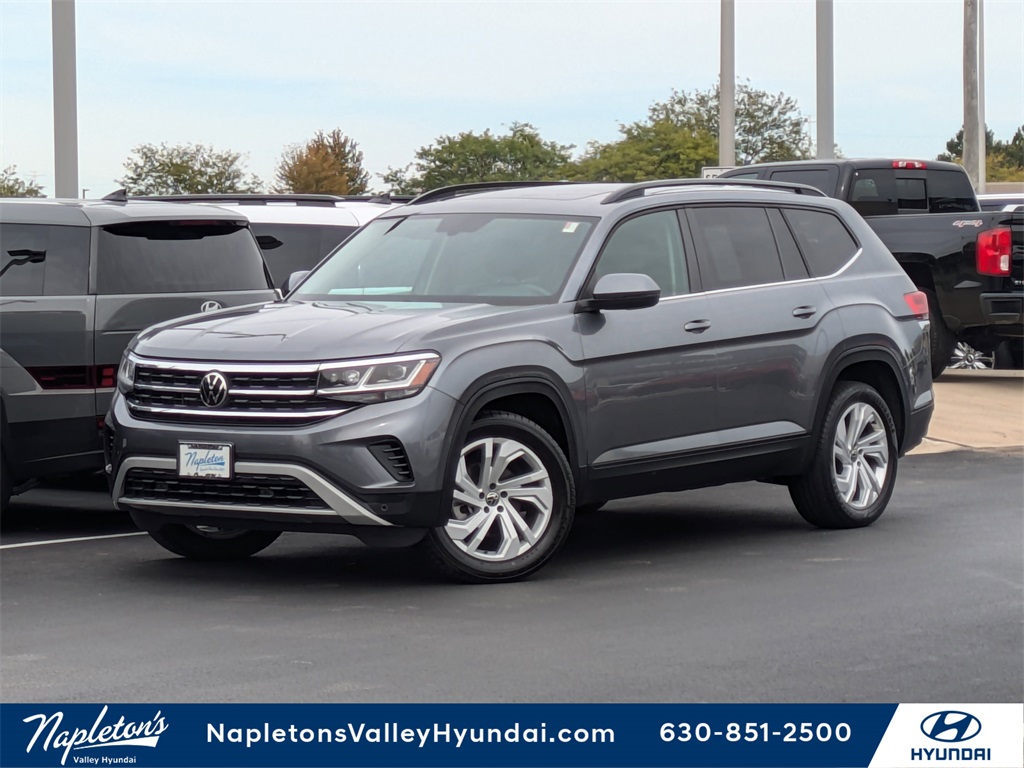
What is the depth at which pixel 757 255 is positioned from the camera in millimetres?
10016

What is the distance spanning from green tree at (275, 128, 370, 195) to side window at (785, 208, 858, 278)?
64606 mm

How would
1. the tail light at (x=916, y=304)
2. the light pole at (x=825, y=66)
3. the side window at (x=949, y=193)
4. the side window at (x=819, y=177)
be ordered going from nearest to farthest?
the tail light at (x=916, y=304), the side window at (x=819, y=177), the side window at (x=949, y=193), the light pole at (x=825, y=66)

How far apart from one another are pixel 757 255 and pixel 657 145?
211ft

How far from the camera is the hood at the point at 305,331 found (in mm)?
8023

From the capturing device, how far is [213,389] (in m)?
8.12

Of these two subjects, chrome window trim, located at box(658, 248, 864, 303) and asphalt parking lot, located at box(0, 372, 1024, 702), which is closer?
asphalt parking lot, located at box(0, 372, 1024, 702)

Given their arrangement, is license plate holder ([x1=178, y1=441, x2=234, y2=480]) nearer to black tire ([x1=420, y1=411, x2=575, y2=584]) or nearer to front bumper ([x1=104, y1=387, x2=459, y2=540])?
front bumper ([x1=104, y1=387, x2=459, y2=540])

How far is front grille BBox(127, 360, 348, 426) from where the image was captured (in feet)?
26.0

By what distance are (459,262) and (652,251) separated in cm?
103

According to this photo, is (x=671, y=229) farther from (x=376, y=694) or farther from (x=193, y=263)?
(x=376, y=694)

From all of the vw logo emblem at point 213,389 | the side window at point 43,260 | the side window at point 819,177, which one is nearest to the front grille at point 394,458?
the vw logo emblem at point 213,389

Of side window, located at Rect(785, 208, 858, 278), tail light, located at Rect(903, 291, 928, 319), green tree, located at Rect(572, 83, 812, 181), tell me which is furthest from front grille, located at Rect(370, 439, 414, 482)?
green tree, located at Rect(572, 83, 812, 181)

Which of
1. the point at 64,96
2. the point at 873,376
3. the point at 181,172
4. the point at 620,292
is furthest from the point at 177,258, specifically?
the point at 181,172

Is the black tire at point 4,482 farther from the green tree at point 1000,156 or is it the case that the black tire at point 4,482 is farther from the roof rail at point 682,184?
the green tree at point 1000,156
